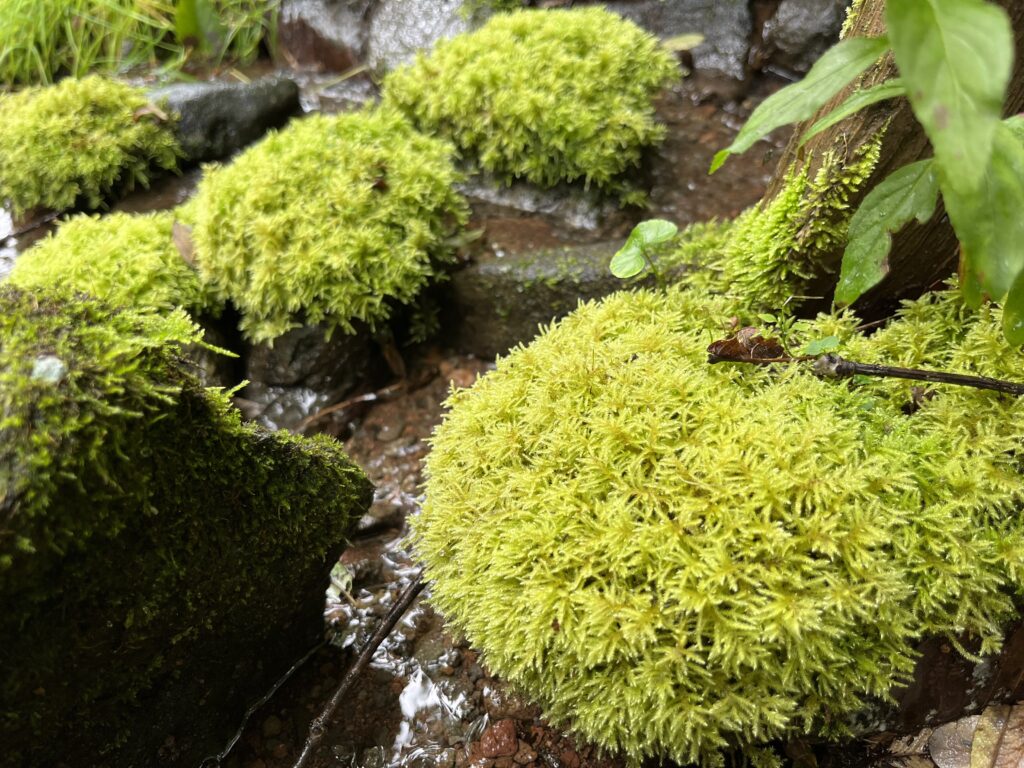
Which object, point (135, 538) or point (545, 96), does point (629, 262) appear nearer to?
point (135, 538)

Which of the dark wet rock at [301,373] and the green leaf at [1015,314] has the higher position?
the green leaf at [1015,314]

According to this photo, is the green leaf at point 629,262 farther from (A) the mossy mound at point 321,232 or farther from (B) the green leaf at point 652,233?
(A) the mossy mound at point 321,232

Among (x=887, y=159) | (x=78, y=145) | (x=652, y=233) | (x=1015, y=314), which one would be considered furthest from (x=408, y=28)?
(x=1015, y=314)

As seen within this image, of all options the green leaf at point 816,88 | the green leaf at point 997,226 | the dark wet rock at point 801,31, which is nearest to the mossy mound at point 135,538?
the green leaf at point 816,88

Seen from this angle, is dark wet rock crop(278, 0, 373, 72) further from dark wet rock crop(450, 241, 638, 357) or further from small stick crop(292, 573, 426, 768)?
small stick crop(292, 573, 426, 768)

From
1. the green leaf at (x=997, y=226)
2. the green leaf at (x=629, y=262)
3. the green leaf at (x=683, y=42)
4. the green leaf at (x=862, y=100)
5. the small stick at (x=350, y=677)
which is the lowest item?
the small stick at (x=350, y=677)

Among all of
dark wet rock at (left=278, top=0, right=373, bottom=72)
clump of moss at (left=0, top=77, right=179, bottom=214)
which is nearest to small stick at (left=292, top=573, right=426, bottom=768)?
clump of moss at (left=0, top=77, right=179, bottom=214)
